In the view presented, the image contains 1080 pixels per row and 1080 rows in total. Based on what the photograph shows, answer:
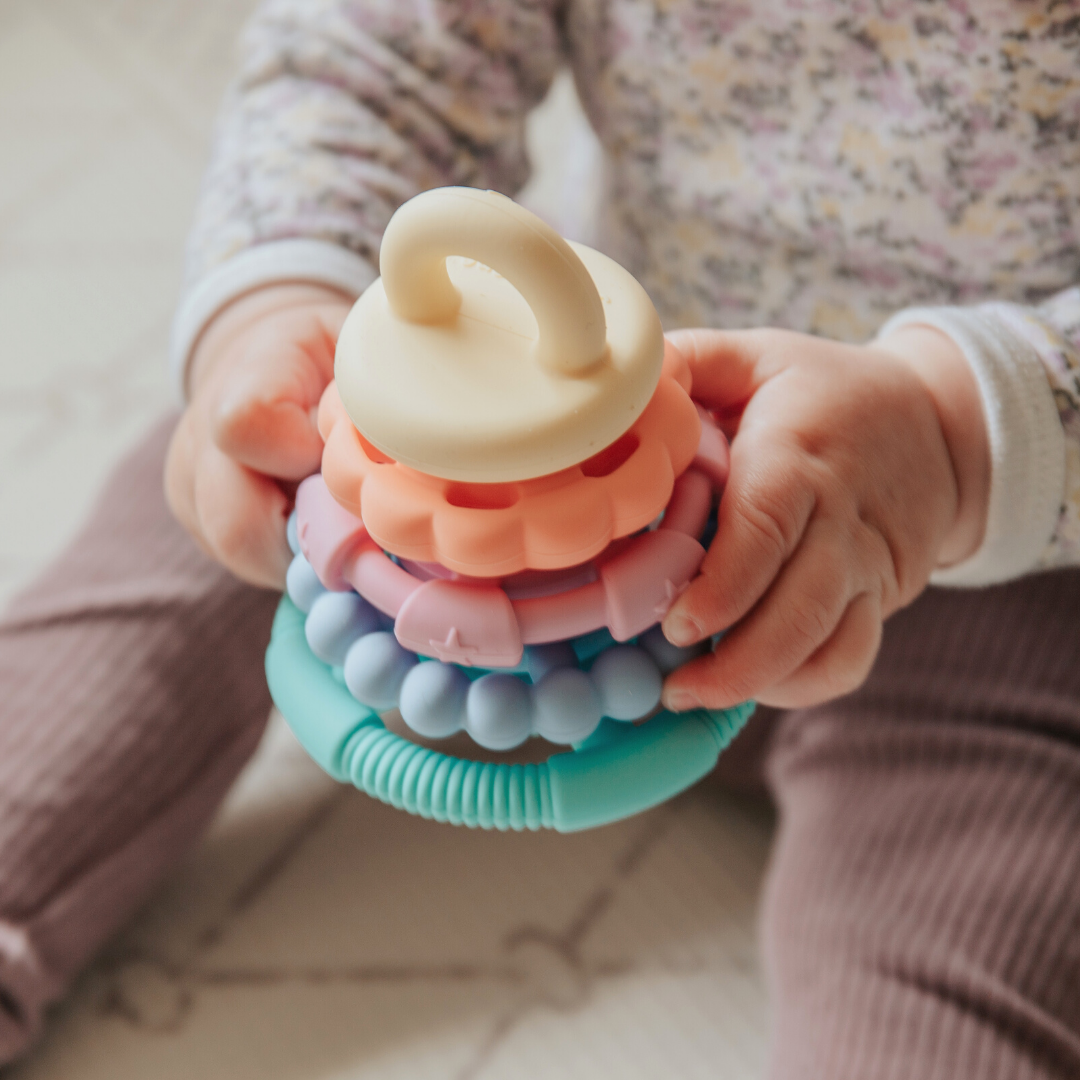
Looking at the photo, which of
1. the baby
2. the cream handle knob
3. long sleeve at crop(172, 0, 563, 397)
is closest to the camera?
the cream handle knob

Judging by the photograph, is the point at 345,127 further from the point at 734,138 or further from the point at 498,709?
the point at 498,709

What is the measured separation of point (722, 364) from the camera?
1.09 feet

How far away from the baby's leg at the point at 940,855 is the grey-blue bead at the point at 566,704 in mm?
197

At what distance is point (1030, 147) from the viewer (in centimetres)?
41

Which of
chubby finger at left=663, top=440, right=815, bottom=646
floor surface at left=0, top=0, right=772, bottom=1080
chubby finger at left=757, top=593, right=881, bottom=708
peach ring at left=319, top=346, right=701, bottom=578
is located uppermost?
peach ring at left=319, top=346, right=701, bottom=578

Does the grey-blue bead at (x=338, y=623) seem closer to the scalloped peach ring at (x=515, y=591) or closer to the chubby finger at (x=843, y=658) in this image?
the scalloped peach ring at (x=515, y=591)

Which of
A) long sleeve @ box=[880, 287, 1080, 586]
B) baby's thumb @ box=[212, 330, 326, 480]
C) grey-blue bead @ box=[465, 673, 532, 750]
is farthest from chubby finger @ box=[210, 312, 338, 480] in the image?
long sleeve @ box=[880, 287, 1080, 586]

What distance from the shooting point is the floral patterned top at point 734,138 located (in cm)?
41

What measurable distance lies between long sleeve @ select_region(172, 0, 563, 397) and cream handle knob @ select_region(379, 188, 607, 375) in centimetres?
19

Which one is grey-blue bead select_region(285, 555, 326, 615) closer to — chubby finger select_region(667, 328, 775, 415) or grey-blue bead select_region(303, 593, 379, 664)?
grey-blue bead select_region(303, 593, 379, 664)

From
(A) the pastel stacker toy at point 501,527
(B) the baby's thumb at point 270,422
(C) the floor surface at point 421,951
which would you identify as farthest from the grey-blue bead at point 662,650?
(C) the floor surface at point 421,951

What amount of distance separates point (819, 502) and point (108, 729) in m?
0.31

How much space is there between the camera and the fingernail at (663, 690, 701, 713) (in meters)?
0.29

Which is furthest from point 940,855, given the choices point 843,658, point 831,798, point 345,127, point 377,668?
point 345,127
